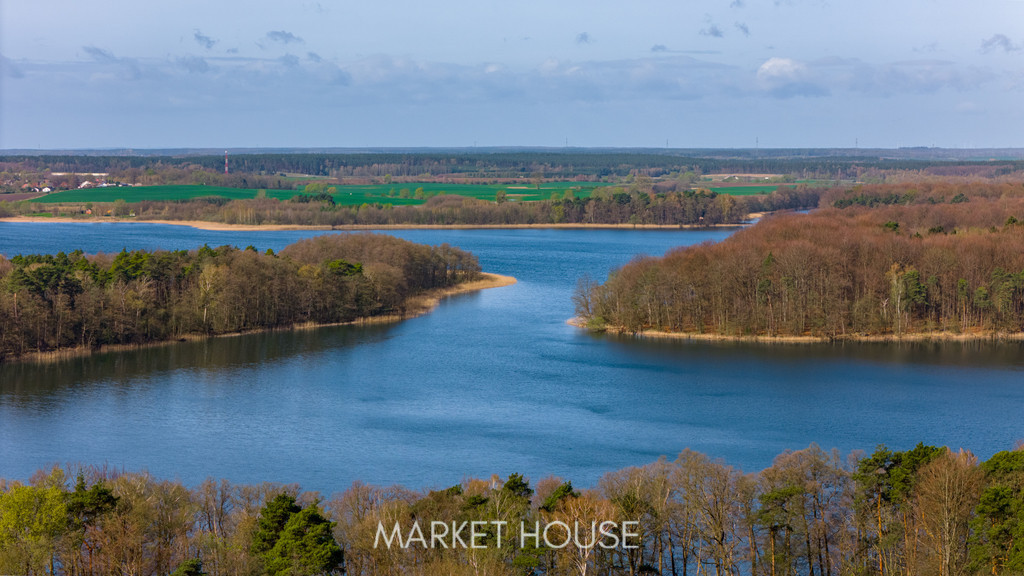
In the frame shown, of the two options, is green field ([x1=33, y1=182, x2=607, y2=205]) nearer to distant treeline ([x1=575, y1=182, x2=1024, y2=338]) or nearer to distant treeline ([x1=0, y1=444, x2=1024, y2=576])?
distant treeline ([x1=575, y1=182, x2=1024, y2=338])

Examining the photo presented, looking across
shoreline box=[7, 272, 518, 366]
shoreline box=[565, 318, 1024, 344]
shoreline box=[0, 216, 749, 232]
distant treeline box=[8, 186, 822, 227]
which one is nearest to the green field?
distant treeline box=[8, 186, 822, 227]

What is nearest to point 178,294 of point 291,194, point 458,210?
point 458,210

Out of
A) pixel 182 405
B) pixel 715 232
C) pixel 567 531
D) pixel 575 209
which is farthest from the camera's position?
pixel 575 209

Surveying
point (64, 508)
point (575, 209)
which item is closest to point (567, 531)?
point (64, 508)

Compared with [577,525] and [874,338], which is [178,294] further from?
[577,525]

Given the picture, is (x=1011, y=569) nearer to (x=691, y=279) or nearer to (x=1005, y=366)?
(x=1005, y=366)

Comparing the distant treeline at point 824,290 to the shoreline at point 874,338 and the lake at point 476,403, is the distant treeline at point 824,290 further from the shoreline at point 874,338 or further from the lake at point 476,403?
the lake at point 476,403

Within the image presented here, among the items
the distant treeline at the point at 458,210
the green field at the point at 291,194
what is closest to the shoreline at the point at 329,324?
the distant treeline at the point at 458,210
